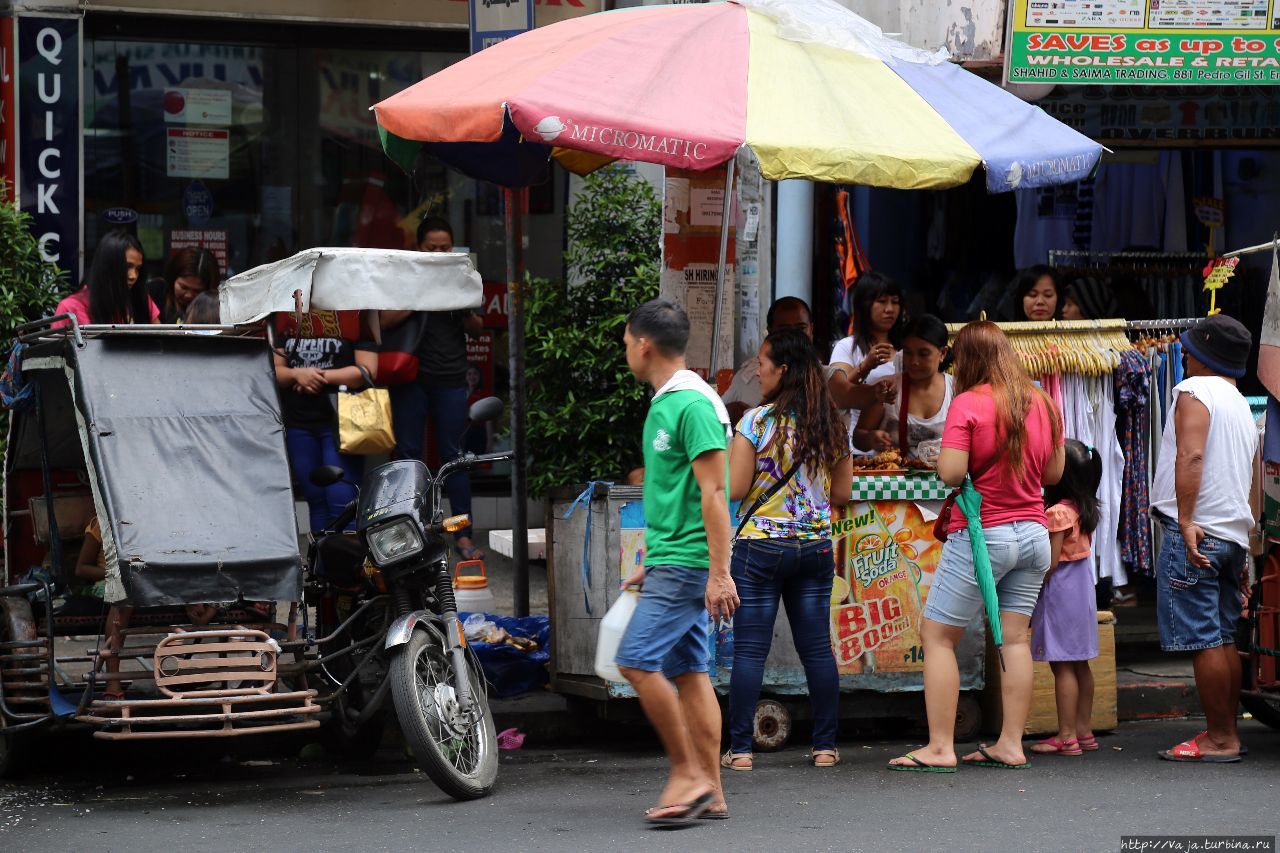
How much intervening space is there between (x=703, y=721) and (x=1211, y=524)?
261 cm

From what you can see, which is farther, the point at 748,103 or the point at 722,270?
the point at 722,270

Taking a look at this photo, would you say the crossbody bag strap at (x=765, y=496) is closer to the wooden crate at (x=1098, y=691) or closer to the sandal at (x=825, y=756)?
the sandal at (x=825, y=756)

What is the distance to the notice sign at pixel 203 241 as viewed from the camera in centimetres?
1191

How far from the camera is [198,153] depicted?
39.1ft

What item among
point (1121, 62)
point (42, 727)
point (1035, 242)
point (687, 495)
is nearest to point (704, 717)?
point (687, 495)

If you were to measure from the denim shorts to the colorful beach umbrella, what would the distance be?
156 cm

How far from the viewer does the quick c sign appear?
422 inches

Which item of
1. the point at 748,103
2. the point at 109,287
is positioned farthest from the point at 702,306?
the point at 109,287

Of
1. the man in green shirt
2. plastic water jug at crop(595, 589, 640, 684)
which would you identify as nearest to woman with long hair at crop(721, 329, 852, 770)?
the man in green shirt

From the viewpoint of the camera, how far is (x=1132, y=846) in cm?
569

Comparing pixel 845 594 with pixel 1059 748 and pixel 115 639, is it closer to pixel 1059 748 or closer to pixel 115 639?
pixel 1059 748

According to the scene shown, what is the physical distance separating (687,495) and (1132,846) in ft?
6.42

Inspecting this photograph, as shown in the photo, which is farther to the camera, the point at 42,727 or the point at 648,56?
the point at 648,56

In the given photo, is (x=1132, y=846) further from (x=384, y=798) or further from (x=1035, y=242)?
(x=1035, y=242)
